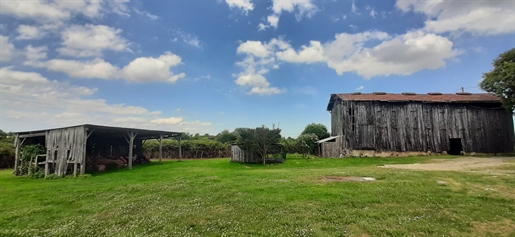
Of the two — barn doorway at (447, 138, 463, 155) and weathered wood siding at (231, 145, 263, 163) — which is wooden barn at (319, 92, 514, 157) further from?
weathered wood siding at (231, 145, 263, 163)

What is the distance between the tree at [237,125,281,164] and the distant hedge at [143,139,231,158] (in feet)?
68.2

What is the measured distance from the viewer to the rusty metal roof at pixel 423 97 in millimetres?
34656

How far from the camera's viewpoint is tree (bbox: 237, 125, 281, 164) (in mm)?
27953

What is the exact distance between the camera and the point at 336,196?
10.6 m

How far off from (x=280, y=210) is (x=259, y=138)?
18.8 meters

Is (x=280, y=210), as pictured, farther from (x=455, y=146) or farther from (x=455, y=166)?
(x=455, y=146)

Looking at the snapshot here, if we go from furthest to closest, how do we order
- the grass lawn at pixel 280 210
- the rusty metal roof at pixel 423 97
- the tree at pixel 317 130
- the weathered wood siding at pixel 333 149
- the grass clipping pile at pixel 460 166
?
the tree at pixel 317 130
the weathered wood siding at pixel 333 149
the rusty metal roof at pixel 423 97
the grass clipping pile at pixel 460 166
the grass lawn at pixel 280 210

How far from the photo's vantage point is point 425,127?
34.6 meters

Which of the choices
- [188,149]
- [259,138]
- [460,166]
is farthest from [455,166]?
[188,149]

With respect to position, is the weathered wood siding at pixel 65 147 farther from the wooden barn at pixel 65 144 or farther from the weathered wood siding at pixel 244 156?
the weathered wood siding at pixel 244 156

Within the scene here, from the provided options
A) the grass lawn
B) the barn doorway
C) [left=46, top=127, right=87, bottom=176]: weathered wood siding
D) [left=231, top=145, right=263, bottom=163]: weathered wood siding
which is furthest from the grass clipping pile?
[left=46, top=127, right=87, bottom=176]: weathered wood siding

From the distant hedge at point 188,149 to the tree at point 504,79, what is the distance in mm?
37743

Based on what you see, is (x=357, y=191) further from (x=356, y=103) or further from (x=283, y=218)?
(x=356, y=103)

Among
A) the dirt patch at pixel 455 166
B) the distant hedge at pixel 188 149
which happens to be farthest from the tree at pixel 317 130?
the dirt patch at pixel 455 166
